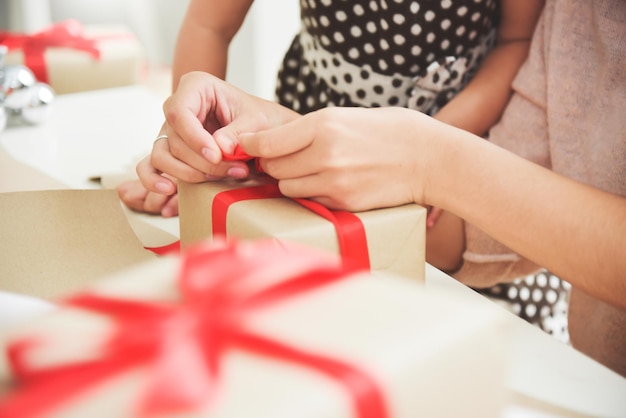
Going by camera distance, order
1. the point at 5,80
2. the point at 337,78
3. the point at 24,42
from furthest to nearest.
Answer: the point at 24,42
the point at 5,80
the point at 337,78

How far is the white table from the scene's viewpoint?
0.40 m

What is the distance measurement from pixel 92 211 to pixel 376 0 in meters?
0.40

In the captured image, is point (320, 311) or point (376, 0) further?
point (376, 0)

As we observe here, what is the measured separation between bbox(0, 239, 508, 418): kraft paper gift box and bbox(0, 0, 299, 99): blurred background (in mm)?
1308

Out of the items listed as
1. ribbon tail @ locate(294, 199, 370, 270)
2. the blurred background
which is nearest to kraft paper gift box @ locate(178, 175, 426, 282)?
ribbon tail @ locate(294, 199, 370, 270)

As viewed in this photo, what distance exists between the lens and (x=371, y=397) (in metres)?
0.22

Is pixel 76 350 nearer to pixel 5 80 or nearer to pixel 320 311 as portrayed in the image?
pixel 320 311

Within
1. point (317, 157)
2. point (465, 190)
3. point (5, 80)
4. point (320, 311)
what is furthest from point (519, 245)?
point (5, 80)

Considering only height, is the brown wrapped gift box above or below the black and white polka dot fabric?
below

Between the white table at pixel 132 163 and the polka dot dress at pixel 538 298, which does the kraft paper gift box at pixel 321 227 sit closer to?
the white table at pixel 132 163

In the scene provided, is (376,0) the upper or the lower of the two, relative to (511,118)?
upper

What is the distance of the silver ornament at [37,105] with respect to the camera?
0.94 metres

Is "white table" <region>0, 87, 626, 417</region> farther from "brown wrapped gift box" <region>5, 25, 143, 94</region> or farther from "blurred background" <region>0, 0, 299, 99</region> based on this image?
"blurred background" <region>0, 0, 299, 99</region>

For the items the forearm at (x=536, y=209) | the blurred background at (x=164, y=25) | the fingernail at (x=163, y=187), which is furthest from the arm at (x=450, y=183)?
the blurred background at (x=164, y=25)
